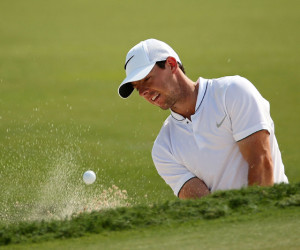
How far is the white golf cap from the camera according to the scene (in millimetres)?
2279

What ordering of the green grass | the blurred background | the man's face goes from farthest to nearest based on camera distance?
the blurred background
the man's face
the green grass

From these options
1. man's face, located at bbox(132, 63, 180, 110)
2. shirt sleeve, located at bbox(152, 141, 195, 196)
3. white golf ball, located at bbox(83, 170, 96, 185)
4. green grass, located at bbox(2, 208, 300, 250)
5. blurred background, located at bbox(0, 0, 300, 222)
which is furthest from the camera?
blurred background, located at bbox(0, 0, 300, 222)

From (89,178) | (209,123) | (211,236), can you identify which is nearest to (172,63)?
(209,123)

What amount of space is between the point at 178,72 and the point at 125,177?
2206 millimetres

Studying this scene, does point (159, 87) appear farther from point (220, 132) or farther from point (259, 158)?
point (259, 158)

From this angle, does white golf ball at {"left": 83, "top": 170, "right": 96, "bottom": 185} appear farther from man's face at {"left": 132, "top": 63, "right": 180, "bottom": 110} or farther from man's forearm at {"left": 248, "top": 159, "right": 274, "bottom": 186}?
man's forearm at {"left": 248, "top": 159, "right": 274, "bottom": 186}

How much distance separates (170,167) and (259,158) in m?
0.42

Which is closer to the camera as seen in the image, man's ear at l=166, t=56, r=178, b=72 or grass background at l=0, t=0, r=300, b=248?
man's ear at l=166, t=56, r=178, b=72

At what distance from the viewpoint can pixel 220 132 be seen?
90.5 inches

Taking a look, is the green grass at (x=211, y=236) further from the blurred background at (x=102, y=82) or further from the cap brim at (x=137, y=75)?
the blurred background at (x=102, y=82)

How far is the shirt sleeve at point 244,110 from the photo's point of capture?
2197mm

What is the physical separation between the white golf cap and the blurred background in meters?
1.46

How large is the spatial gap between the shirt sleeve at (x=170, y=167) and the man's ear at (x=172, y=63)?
1.03ft

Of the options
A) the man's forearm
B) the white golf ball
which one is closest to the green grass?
the man's forearm
